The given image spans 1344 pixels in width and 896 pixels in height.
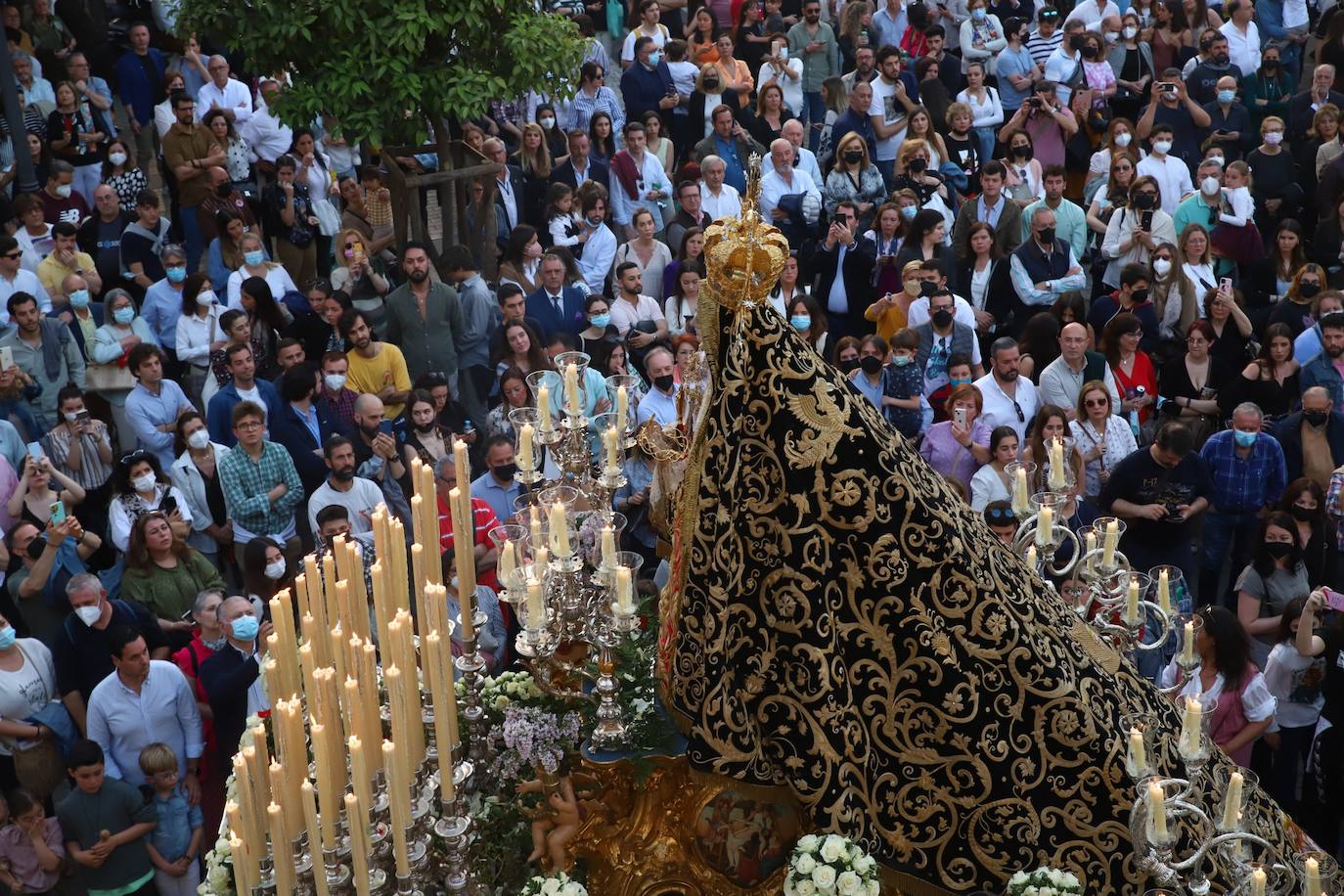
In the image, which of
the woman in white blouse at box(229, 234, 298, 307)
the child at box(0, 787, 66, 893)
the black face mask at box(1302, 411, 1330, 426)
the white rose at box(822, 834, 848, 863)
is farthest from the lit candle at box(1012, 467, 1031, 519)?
the woman in white blouse at box(229, 234, 298, 307)

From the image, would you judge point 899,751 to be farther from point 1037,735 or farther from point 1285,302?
point 1285,302

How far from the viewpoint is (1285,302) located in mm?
13023

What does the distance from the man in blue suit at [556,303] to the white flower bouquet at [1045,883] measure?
305 inches

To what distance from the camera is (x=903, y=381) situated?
11945 mm

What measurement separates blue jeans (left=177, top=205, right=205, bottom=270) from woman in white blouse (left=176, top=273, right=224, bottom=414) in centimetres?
193

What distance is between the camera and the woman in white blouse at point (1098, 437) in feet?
36.7

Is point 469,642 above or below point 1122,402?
above

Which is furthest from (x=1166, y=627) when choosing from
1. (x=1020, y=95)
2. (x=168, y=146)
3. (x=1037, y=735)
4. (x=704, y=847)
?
(x=1020, y=95)

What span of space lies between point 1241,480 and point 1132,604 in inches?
184

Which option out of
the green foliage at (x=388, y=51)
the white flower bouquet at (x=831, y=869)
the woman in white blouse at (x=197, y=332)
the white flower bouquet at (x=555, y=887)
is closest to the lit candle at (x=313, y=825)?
the white flower bouquet at (x=555, y=887)

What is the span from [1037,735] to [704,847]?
1.18 metres

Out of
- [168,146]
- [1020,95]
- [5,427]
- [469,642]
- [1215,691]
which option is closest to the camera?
[469,642]

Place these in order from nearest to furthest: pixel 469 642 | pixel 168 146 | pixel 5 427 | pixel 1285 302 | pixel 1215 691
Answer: pixel 469 642, pixel 1215 691, pixel 5 427, pixel 1285 302, pixel 168 146

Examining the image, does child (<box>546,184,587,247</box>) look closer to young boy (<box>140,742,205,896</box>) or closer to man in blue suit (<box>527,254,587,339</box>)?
man in blue suit (<box>527,254,587,339</box>)
